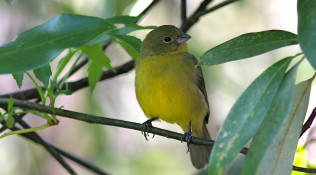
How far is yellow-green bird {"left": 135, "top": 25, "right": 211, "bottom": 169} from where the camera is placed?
4617 millimetres

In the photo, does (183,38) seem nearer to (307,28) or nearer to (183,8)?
(183,8)

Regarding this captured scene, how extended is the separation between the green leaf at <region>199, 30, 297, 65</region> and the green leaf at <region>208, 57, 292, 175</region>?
0.10 metres

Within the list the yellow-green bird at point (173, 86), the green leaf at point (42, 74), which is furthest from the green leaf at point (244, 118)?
the yellow-green bird at point (173, 86)

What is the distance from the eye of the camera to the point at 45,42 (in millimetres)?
2336

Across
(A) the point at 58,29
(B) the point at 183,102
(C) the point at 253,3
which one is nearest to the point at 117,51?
(C) the point at 253,3

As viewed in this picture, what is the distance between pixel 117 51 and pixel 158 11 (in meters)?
0.80

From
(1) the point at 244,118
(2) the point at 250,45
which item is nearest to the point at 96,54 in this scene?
(2) the point at 250,45

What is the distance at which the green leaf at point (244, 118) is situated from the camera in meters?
2.07

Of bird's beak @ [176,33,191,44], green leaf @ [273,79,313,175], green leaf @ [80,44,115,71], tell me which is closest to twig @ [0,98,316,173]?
green leaf @ [80,44,115,71]

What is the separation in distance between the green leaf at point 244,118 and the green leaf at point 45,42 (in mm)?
697

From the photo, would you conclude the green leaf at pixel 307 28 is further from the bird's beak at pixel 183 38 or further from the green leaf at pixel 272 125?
the bird's beak at pixel 183 38

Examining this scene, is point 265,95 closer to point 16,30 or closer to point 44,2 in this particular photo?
point 44,2

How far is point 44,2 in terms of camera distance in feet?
19.5

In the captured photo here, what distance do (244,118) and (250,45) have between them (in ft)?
1.08
